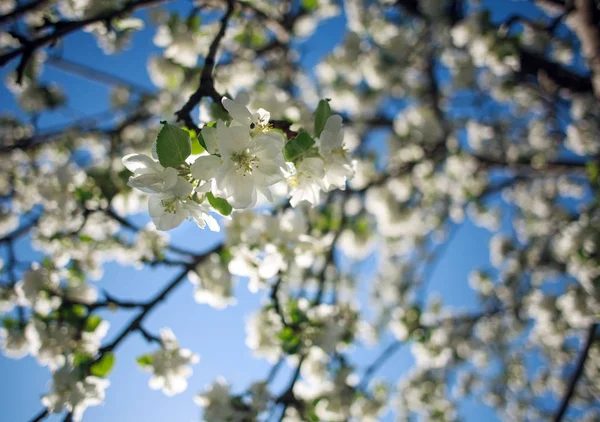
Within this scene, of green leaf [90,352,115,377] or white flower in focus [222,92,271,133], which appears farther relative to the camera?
green leaf [90,352,115,377]

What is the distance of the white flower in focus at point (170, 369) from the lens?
2242 millimetres

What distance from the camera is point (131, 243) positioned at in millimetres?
3328

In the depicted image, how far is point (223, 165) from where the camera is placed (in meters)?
0.98

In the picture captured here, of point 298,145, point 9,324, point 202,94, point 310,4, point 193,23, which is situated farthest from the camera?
point 310,4

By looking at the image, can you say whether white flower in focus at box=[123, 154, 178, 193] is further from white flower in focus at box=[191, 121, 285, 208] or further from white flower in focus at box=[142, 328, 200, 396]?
white flower in focus at box=[142, 328, 200, 396]

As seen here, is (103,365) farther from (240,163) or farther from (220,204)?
(240,163)

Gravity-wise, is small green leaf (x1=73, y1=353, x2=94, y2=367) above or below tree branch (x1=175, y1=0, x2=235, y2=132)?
below

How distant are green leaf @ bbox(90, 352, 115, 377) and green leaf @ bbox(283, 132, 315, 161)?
1.69 m

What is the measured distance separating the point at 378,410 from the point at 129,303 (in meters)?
2.38

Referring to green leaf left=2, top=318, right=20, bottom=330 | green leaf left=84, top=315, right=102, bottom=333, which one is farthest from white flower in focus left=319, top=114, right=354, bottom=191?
green leaf left=2, top=318, right=20, bottom=330

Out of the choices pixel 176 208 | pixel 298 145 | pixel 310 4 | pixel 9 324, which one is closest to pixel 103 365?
pixel 9 324

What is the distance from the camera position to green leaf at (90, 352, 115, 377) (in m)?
2.01

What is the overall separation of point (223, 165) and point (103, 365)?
1691 mm

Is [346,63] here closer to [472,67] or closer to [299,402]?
[472,67]
